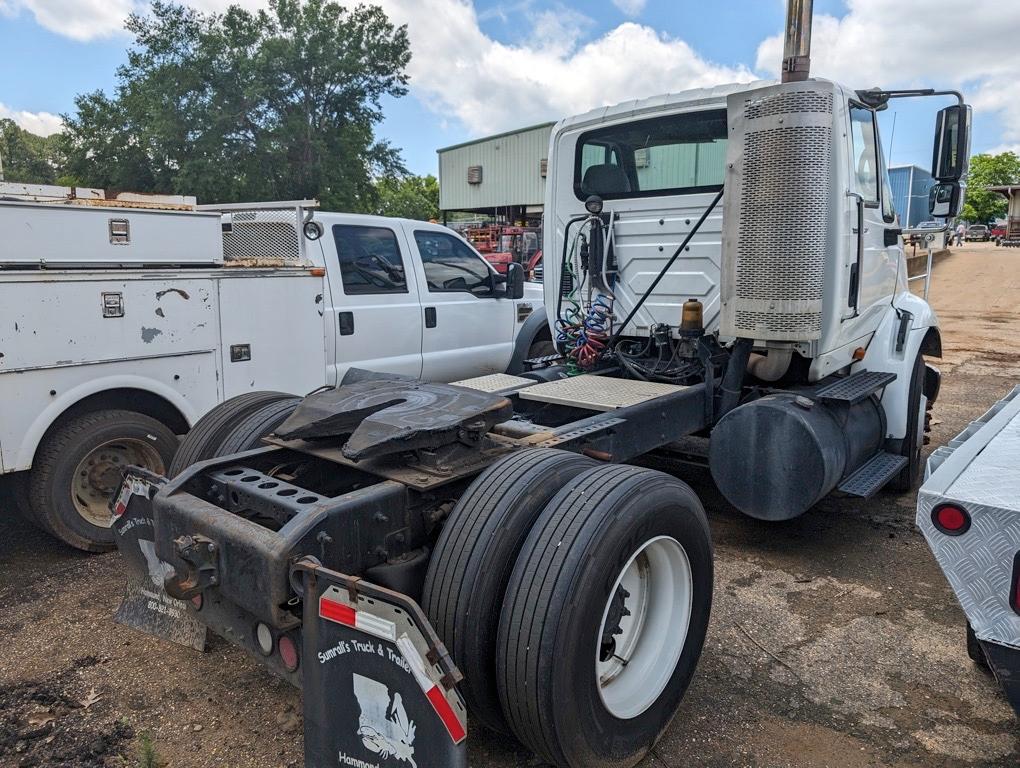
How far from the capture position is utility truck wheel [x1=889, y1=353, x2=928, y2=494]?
210 inches

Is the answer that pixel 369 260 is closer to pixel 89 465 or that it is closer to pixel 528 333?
pixel 528 333

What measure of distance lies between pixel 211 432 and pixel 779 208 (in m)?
3.00

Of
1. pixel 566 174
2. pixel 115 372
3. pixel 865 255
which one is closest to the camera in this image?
pixel 115 372

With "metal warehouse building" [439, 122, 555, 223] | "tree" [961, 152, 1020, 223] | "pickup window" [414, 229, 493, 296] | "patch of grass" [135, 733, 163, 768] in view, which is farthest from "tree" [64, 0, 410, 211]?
"tree" [961, 152, 1020, 223]

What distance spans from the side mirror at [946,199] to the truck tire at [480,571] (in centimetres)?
362

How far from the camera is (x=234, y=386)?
16.5 ft

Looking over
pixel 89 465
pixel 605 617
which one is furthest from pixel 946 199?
pixel 89 465

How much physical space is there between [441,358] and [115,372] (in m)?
3.08

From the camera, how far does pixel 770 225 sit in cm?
416

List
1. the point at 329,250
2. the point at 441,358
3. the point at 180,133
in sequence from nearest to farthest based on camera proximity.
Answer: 1. the point at 329,250
2. the point at 441,358
3. the point at 180,133

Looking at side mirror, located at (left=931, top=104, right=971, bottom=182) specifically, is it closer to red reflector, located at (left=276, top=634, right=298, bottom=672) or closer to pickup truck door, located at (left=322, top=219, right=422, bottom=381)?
pickup truck door, located at (left=322, top=219, right=422, bottom=381)

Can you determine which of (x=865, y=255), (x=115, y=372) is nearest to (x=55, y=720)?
(x=115, y=372)

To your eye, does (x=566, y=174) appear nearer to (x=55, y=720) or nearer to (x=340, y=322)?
(x=340, y=322)

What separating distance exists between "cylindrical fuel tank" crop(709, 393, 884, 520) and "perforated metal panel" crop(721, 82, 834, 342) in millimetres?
410
